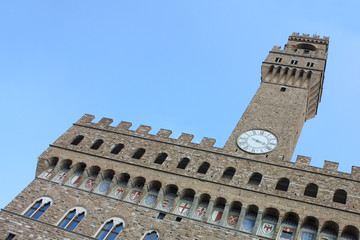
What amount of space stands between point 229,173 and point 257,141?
278cm

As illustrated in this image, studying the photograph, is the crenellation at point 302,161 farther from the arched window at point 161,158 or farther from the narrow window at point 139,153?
the narrow window at point 139,153

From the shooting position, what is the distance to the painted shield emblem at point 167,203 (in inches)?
849

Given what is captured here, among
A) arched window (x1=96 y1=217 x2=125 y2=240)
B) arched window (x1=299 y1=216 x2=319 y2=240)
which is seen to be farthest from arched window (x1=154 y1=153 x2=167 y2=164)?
arched window (x1=299 y1=216 x2=319 y2=240)

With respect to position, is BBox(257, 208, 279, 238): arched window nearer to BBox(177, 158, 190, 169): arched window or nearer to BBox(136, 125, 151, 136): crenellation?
BBox(177, 158, 190, 169): arched window

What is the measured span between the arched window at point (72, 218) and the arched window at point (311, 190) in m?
11.1

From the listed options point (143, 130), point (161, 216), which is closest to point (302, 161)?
point (161, 216)

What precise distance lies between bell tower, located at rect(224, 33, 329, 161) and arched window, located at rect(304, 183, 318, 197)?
224cm

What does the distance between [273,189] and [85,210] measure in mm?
9316

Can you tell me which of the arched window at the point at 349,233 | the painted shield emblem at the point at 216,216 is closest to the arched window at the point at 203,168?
the painted shield emblem at the point at 216,216

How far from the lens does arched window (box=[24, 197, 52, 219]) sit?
21.9 m

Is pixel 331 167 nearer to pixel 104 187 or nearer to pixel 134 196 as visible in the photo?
pixel 134 196

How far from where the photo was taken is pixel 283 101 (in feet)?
91.6

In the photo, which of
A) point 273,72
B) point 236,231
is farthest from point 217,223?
point 273,72

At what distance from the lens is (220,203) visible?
2150cm
